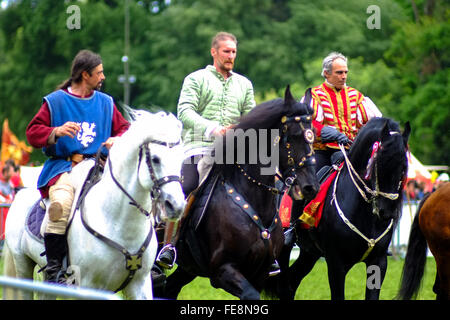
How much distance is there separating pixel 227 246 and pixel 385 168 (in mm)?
1794

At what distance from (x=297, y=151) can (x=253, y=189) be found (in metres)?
0.54

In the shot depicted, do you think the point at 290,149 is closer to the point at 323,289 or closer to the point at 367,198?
the point at 367,198

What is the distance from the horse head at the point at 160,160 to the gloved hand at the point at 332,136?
2.86 m

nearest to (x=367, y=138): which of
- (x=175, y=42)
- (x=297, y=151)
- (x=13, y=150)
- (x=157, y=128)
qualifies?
(x=297, y=151)

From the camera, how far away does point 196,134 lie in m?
8.21

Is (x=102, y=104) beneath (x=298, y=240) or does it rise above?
above

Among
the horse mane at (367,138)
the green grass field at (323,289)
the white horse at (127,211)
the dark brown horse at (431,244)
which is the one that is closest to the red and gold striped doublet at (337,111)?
the horse mane at (367,138)

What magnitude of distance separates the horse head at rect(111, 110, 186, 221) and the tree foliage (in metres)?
34.0

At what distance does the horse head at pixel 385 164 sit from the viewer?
8.09 metres

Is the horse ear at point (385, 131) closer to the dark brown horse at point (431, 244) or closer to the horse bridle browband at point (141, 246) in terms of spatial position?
the dark brown horse at point (431, 244)

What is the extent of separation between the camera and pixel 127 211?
655 centimetres
